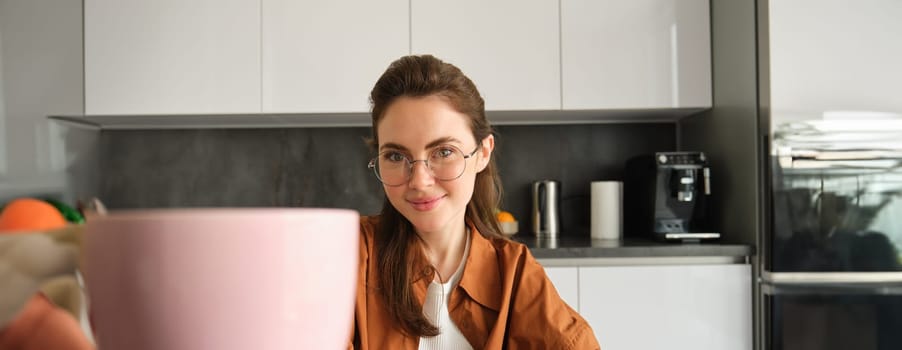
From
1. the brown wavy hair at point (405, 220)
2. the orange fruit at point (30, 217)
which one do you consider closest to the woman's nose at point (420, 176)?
the brown wavy hair at point (405, 220)

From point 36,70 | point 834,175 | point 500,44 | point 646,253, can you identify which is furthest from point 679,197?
point 36,70

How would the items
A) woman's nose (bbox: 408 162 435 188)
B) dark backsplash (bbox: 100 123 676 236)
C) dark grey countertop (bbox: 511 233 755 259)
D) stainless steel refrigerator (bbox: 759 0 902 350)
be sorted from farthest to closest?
dark backsplash (bbox: 100 123 676 236) → dark grey countertop (bbox: 511 233 755 259) → stainless steel refrigerator (bbox: 759 0 902 350) → woman's nose (bbox: 408 162 435 188)

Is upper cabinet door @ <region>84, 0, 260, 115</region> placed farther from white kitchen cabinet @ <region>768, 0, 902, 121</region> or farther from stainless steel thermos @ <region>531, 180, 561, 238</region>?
white kitchen cabinet @ <region>768, 0, 902, 121</region>

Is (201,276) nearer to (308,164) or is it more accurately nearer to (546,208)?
(546,208)

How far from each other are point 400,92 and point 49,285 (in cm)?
76

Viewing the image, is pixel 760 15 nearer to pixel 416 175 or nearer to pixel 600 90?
pixel 600 90

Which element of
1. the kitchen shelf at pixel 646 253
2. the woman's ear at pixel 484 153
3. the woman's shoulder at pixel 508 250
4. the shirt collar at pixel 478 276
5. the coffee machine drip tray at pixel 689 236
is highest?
the woman's ear at pixel 484 153

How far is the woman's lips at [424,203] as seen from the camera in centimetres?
89

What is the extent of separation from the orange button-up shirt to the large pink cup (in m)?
0.64

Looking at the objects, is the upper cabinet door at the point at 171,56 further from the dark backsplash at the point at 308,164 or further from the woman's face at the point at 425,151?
the woman's face at the point at 425,151

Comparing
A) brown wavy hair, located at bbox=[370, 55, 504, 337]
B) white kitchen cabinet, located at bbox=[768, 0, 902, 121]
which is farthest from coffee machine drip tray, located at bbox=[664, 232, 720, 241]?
brown wavy hair, located at bbox=[370, 55, 504, 337]

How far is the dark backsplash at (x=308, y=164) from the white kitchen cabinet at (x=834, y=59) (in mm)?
782

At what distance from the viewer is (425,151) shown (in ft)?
2.91

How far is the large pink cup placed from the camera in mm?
229
